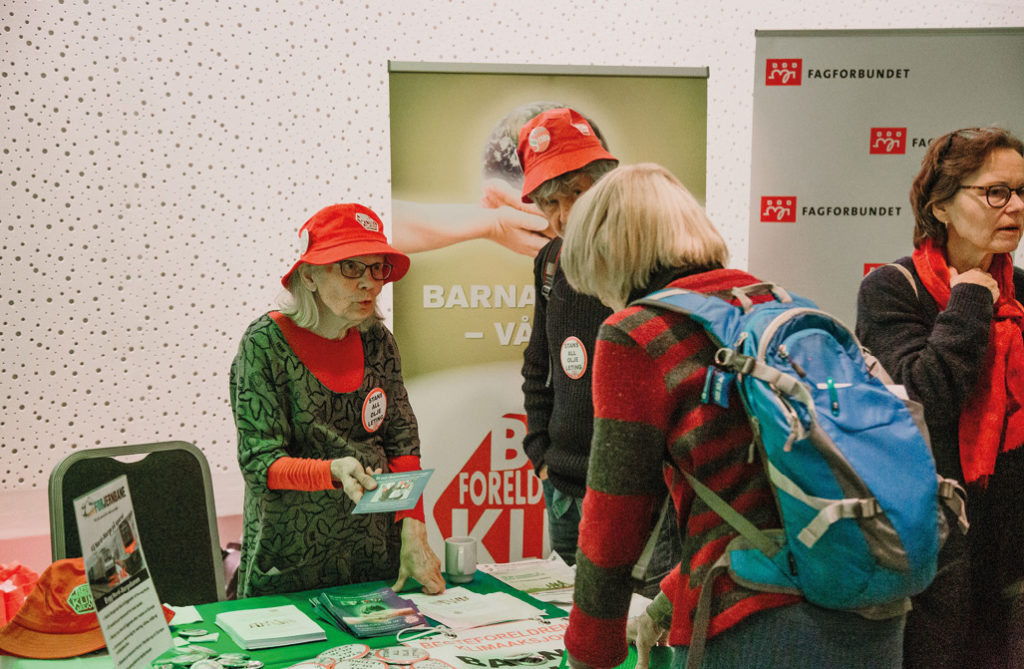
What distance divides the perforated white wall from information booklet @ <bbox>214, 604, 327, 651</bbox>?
2026 millimetres

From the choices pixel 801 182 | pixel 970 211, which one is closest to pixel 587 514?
pixel 970 211

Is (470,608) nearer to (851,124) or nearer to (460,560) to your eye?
(460,560)

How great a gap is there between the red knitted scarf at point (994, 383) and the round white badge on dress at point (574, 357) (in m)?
0.90

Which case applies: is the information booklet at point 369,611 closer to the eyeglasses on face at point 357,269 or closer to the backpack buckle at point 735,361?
the eyeglasses on face at point 357,269

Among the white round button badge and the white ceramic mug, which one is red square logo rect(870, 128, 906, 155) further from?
the white ceramic mug

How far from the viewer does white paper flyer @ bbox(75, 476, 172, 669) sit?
4.78ft

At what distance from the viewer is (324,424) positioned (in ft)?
7.48

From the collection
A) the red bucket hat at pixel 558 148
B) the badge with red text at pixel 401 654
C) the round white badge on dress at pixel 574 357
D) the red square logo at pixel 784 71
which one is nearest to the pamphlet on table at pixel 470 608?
the badge with red text at pixel 401 654

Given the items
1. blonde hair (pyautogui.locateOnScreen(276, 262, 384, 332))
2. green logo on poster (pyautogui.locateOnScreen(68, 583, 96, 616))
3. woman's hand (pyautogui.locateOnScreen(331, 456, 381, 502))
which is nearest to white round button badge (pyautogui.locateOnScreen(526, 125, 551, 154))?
blonde hair (pyautogui.locateOnScreen(276, 262, 384, 332))

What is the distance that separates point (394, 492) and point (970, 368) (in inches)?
53.3

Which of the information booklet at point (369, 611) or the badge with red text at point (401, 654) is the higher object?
the badge with red text at point (401, 654)

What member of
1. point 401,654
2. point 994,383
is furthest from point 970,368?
point 401,654

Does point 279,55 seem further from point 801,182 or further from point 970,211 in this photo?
point 970,211

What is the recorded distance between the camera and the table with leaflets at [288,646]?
1.72 m
